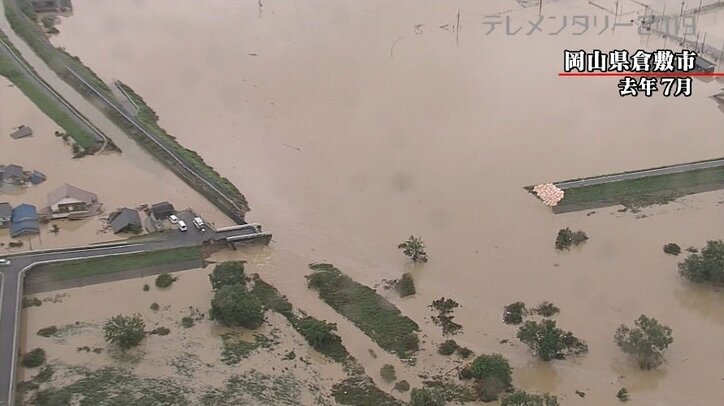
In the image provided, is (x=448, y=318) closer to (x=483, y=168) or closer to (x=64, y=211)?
(x=483, y=168)

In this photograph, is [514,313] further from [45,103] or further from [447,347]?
[45,103]

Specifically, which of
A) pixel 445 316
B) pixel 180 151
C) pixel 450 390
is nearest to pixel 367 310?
pixel 445 316

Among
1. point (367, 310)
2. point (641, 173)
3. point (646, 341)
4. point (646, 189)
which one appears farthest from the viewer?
point (641, 173)

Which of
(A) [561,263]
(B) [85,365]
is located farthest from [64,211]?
(A) [561,263]

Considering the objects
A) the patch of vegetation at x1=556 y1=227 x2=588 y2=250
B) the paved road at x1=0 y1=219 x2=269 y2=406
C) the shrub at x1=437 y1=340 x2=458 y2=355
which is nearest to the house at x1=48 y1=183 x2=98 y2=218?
the paved road at x1=0 y1=219 x2=269 y2=406

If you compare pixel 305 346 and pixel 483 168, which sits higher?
pixel 483 168

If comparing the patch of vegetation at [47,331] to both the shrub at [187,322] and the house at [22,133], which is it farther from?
the house at [22,133]

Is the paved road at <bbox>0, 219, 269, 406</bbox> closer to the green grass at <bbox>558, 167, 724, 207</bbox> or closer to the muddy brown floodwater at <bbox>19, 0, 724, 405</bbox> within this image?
the muddy brown floodwater at <bbox>19, 0, 724, 405</bbox>
